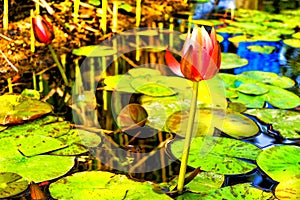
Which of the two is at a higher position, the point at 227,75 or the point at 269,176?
the point at 227,75

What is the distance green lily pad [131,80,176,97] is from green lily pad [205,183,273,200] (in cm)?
66

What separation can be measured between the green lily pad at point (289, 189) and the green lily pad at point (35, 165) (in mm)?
586

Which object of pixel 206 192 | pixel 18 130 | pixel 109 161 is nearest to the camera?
pixel 206 192

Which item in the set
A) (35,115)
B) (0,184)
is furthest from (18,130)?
(0,184)

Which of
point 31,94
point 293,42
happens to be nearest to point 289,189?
point 31,94

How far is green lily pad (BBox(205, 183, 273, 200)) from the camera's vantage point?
3.73 feet

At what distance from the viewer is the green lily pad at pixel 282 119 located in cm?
152

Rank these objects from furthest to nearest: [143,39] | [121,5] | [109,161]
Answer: [121,5] < [143,39] < [109,161]

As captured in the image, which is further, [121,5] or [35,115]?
[121,5]

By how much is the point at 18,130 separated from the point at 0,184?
328mm

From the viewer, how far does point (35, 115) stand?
61.2 inches

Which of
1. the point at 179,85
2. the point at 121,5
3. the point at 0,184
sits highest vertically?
the point at 121,5

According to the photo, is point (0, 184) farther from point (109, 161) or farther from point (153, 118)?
point (153, 118)

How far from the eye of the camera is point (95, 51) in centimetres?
226
